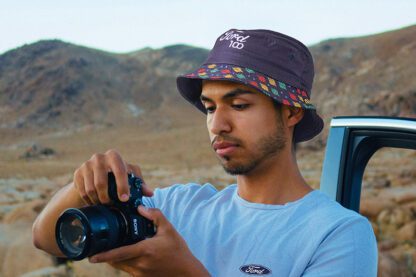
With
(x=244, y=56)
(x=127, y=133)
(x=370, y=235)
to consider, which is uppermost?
(x=244, y=56)

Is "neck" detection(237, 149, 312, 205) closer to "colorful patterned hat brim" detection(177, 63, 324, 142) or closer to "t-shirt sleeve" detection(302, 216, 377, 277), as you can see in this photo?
"colorful patterned hat brim" detection(177, 63, 324, 142)

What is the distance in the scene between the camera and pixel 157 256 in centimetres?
148

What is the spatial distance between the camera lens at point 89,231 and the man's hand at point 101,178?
0.16 feet

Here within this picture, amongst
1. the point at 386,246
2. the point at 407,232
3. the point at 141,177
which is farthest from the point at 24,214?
the point at 141,177

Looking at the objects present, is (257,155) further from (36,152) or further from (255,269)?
(36,152)

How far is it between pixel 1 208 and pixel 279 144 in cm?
1070

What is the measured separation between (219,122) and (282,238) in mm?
414

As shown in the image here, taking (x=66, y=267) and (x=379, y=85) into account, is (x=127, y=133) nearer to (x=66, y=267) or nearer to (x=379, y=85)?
(x=379, y=85)

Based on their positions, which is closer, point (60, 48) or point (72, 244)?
point (72, 244)

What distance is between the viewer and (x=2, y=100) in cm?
5006

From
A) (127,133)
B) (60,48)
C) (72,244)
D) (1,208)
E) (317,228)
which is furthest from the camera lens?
(60,48)

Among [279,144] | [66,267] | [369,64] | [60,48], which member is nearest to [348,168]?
[279,144]

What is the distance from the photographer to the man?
1621 mm

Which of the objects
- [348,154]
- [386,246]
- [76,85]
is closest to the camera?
[348,154]
